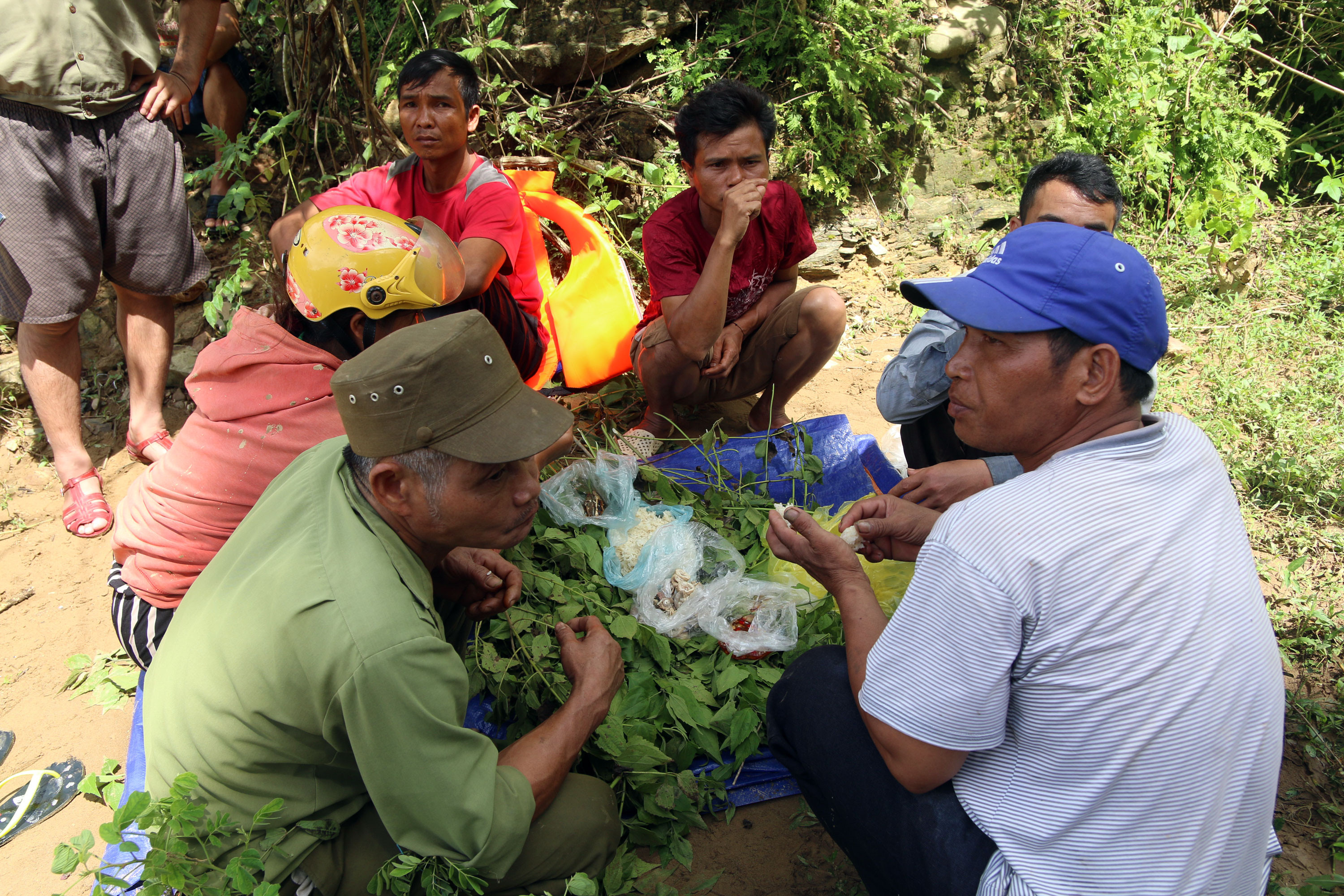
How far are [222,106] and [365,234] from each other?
11.1ft

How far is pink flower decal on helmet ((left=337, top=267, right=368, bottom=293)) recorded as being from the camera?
7.93 ft

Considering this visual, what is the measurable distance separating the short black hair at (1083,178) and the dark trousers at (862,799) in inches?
67.6

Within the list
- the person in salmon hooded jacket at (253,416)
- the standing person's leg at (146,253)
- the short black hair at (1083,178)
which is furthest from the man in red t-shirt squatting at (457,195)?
A: the short black hair at (1083,178)

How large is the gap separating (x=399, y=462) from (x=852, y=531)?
1182mm

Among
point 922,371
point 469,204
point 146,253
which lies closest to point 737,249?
point 922,371

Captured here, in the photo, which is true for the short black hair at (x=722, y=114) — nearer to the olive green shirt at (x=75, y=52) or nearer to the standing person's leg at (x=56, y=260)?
the olive green shirt at (x=75, y=52)

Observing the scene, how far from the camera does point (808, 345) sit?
3.54 metres

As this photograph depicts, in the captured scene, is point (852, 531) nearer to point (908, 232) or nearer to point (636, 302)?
point (636, 302)

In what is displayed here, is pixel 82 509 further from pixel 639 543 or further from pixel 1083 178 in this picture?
pixel 1083 178

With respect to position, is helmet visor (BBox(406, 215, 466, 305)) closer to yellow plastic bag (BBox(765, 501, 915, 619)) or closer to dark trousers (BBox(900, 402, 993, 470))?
yellow plastic bag (BBox(765, 501, 915, 619))

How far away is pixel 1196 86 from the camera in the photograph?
515 cm

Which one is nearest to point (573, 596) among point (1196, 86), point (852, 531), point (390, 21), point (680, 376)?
point (852, 531)

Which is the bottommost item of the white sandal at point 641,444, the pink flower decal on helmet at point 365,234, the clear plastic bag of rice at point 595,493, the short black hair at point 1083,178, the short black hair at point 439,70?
the white sandal at point 641,444

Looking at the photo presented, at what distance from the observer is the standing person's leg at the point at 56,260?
10.8 feet
